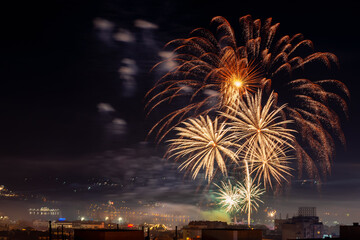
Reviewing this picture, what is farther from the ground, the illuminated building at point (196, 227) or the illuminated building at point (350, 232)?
the illuminated building at point (350, 232)

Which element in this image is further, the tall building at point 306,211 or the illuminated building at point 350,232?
the tall building at point 306,211

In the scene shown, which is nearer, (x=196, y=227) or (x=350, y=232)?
(x=350, y=232)

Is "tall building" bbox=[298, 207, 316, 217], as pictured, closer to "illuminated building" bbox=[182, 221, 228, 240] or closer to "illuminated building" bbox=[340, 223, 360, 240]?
"illuminated building" bbox=[182, 221, 228, 240]

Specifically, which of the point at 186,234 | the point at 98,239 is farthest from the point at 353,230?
the point at 186,234

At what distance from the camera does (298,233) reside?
13688cm

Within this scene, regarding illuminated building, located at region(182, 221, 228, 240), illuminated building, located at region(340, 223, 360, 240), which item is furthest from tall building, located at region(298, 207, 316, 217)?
illuminated building, located at region(340, 223, 360, 240)

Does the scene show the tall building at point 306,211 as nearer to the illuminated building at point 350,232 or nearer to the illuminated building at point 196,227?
the illuminated building at point 196,227

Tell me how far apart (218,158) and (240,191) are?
23769 mm

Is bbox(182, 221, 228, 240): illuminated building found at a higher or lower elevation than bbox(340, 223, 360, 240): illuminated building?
lower

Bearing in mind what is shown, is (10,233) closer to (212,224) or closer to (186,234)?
(186,234)

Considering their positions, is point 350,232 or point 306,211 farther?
point 306,211

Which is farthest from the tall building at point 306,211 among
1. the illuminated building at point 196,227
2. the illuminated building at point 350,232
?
the illuminated building at point 350,232

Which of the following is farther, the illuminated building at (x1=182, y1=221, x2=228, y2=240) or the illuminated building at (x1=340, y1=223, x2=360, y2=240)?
the illuminated building at (x1=182, y1=221, x2=228, y2=240)

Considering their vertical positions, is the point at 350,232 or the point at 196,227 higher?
the point at 350,232
